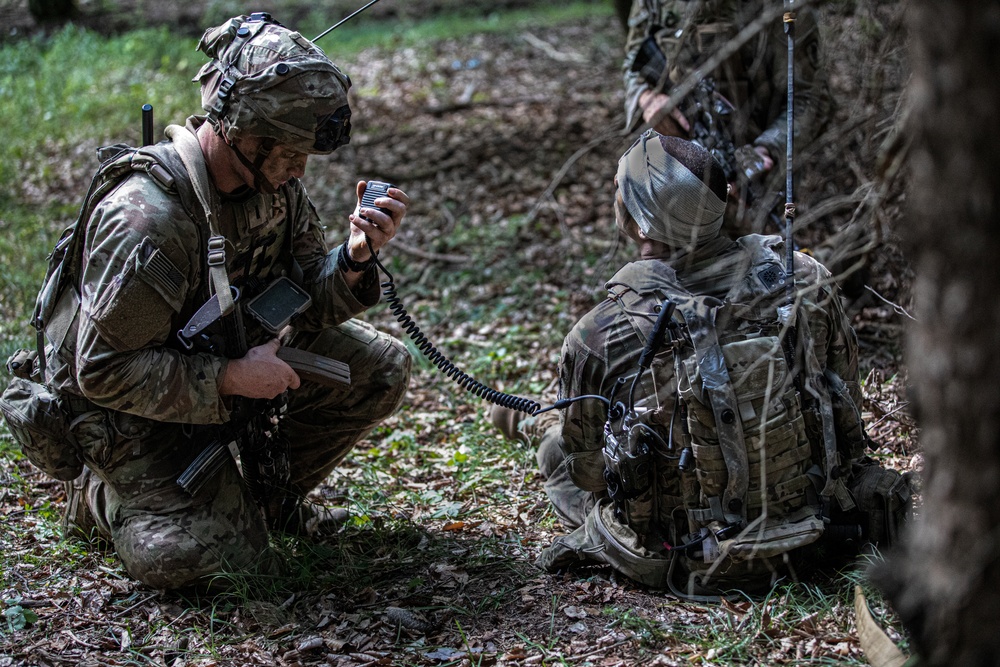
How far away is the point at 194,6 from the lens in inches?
570

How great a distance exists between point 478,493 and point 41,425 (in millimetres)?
2023

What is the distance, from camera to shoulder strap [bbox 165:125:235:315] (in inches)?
140

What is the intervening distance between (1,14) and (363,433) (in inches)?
499

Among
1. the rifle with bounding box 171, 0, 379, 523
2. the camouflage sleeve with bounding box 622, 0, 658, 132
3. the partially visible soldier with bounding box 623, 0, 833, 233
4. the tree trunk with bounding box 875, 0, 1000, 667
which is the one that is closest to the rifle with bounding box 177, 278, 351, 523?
the rifle with bounding box 171, 0, 379, 523

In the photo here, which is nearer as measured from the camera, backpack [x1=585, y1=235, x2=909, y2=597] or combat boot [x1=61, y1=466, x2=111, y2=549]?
backpack [x1=585, y1=235, x2=909, y2=597]

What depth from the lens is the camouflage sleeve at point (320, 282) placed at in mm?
4145

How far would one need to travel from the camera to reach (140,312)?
352 cm

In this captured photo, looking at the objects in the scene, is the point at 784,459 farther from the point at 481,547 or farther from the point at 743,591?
the point at 481,547

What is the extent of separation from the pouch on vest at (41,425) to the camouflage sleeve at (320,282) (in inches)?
42.4

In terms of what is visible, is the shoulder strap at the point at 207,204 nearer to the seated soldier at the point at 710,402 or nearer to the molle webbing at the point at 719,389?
the seated soldier at the point at 710,402

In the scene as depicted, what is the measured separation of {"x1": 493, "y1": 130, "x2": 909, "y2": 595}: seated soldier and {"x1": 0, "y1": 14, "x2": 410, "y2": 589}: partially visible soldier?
109 cm

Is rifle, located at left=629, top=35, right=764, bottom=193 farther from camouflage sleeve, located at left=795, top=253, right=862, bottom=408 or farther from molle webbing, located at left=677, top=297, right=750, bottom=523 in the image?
molle webbing, located at left=677, top=297, right=750, bottom=523

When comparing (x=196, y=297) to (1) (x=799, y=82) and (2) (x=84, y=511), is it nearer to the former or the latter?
(2) (x=84, y=511)

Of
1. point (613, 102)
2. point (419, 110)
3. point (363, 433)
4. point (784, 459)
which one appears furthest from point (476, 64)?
point (784, 459)
